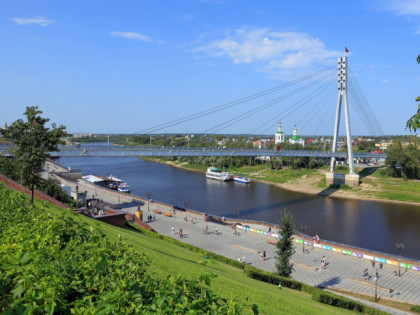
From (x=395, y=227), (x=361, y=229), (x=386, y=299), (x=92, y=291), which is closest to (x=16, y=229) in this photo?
(x=92, y=291)

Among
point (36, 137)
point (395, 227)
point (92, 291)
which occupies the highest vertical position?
point (36, 137)

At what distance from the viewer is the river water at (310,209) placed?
67.8 feet

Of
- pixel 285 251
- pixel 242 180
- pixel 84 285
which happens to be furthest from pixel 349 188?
pixel 84 285

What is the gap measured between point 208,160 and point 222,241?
4123 cm

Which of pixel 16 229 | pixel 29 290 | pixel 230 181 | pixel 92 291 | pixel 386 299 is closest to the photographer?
pixel 29 290

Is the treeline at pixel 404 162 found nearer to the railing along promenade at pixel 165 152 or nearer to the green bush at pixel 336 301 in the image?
the railing along promenade at pixel 165 152

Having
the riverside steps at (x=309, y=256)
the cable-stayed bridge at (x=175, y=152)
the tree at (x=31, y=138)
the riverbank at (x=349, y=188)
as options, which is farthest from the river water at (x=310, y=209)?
the tree at (x=31, y=138)

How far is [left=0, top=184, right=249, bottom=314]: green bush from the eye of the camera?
270 centimetres

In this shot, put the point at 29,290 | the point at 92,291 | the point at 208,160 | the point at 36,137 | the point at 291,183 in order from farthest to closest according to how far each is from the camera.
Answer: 1. the point at 208,160
2. the point at 291,183
3. the point at 36,137
4. the point at 92,291
5. the point at 29,290

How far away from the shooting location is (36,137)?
12.3 metres

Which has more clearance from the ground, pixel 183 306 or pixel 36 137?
pixel 36 137

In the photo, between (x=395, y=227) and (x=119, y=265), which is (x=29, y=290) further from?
(x=395, y=227)

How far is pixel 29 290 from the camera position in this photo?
2.69m

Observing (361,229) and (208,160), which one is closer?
(361,229)
